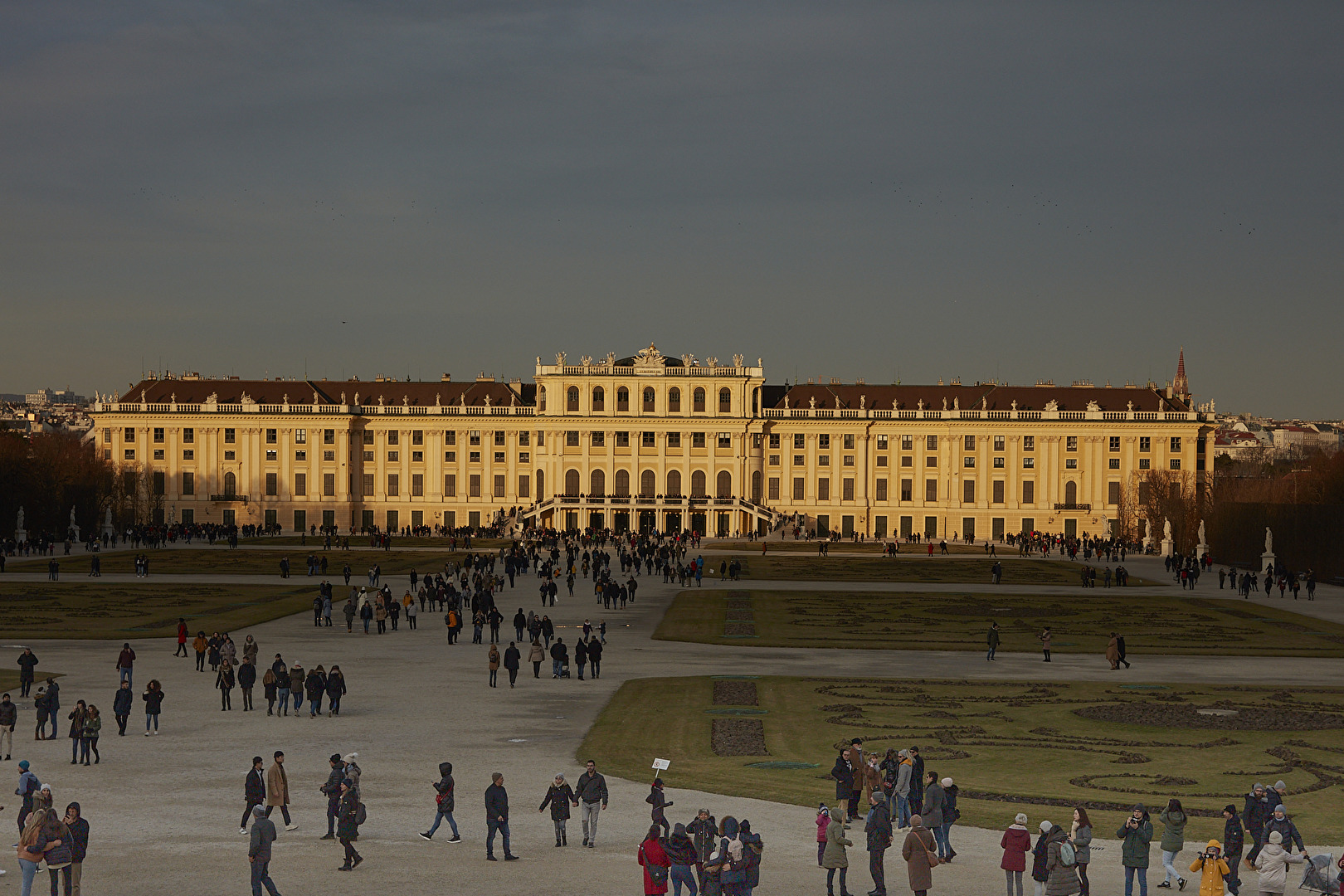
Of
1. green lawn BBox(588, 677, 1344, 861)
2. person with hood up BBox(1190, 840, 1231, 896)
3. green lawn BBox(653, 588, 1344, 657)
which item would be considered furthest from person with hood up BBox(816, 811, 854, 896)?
green lawn BBox(653, 588, 1344, 657)

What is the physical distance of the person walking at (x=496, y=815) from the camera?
19.8m

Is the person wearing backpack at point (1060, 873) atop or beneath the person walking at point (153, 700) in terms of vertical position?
beneath

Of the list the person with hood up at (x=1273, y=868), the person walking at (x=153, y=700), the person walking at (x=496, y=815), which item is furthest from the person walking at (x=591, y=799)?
the person walking at (x=153, y=700)

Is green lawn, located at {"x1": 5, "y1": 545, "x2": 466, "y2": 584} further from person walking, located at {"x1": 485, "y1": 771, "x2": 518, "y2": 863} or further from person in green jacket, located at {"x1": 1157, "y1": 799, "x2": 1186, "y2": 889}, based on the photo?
person in green jacket, located at {"x1": 1157, "y1": 799, "x2": 1186, "y2": 889}

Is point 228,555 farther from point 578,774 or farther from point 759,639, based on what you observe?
point 578,774

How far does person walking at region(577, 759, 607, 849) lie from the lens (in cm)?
2094

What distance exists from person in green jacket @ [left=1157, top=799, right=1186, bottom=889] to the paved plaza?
0.46 meters

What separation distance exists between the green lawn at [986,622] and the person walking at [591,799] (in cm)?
2528

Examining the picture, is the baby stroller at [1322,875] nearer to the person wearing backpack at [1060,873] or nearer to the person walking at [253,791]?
the person wearing backpack at [1060,873]

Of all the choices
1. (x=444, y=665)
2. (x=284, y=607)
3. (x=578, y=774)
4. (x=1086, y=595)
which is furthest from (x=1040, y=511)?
(x=578, y=774)

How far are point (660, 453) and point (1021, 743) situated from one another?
10485 centimetres

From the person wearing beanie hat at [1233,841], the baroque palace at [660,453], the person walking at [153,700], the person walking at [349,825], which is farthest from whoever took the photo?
the baroque palace at [660,453]

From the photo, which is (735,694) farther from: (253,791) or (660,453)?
(660,453)

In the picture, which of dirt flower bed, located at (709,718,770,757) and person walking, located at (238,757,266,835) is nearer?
person walking, located at (238,757,266,835)
